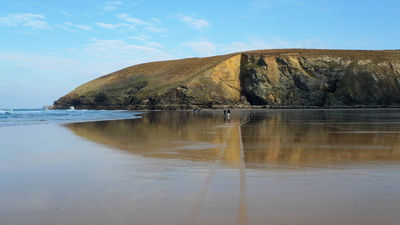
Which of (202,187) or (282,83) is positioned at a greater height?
(282,83)

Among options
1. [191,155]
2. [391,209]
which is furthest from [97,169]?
[391,209]

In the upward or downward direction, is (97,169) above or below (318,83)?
A: below

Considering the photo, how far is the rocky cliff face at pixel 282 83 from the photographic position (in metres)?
97.1

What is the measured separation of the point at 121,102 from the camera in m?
115

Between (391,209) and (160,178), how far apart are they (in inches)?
186

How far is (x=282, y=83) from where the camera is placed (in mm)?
103125

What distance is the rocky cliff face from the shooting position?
97.1 m

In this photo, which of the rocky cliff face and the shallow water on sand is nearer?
the shallow water on sand

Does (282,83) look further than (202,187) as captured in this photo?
Yes

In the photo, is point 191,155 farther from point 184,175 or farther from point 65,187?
point 65,187

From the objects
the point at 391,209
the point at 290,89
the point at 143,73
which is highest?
the point at 143,73

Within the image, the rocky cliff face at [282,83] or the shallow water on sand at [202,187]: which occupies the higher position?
the rocky cliff face at [282,83]

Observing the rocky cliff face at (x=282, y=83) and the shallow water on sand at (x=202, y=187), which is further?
the rocky cliff face at (x=282, y=83)

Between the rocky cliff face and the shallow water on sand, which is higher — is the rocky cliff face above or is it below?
above
